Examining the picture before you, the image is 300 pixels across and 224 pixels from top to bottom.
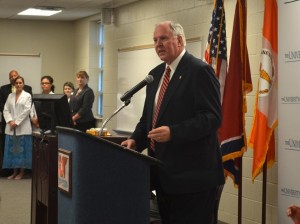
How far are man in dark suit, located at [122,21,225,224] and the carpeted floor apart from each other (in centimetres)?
318

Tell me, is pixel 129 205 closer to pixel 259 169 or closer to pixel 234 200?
pixel 259 169

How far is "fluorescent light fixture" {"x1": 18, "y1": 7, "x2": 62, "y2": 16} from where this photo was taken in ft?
29.6

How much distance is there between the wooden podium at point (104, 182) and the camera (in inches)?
95.8

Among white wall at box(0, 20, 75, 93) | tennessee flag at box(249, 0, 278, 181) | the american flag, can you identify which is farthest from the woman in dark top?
tennessee flag at box(249, 0, 278, 181)

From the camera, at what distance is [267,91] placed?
4105 mm

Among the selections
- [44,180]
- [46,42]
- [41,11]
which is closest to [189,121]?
[44,180]

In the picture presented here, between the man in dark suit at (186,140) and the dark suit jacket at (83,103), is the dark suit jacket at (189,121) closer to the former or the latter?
the man in dark suit at (186,140)

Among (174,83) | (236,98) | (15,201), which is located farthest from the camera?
(15,201)

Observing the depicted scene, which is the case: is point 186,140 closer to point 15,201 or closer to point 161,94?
point 161,94

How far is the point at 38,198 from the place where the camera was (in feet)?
12.4

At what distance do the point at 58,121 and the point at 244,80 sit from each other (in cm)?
136

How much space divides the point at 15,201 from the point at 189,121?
449cm

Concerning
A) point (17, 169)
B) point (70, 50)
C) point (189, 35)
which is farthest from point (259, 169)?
point (70, 50)

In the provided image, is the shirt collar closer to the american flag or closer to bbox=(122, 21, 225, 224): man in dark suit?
bbox=(122, 21, 225, 224): man in dark suit
